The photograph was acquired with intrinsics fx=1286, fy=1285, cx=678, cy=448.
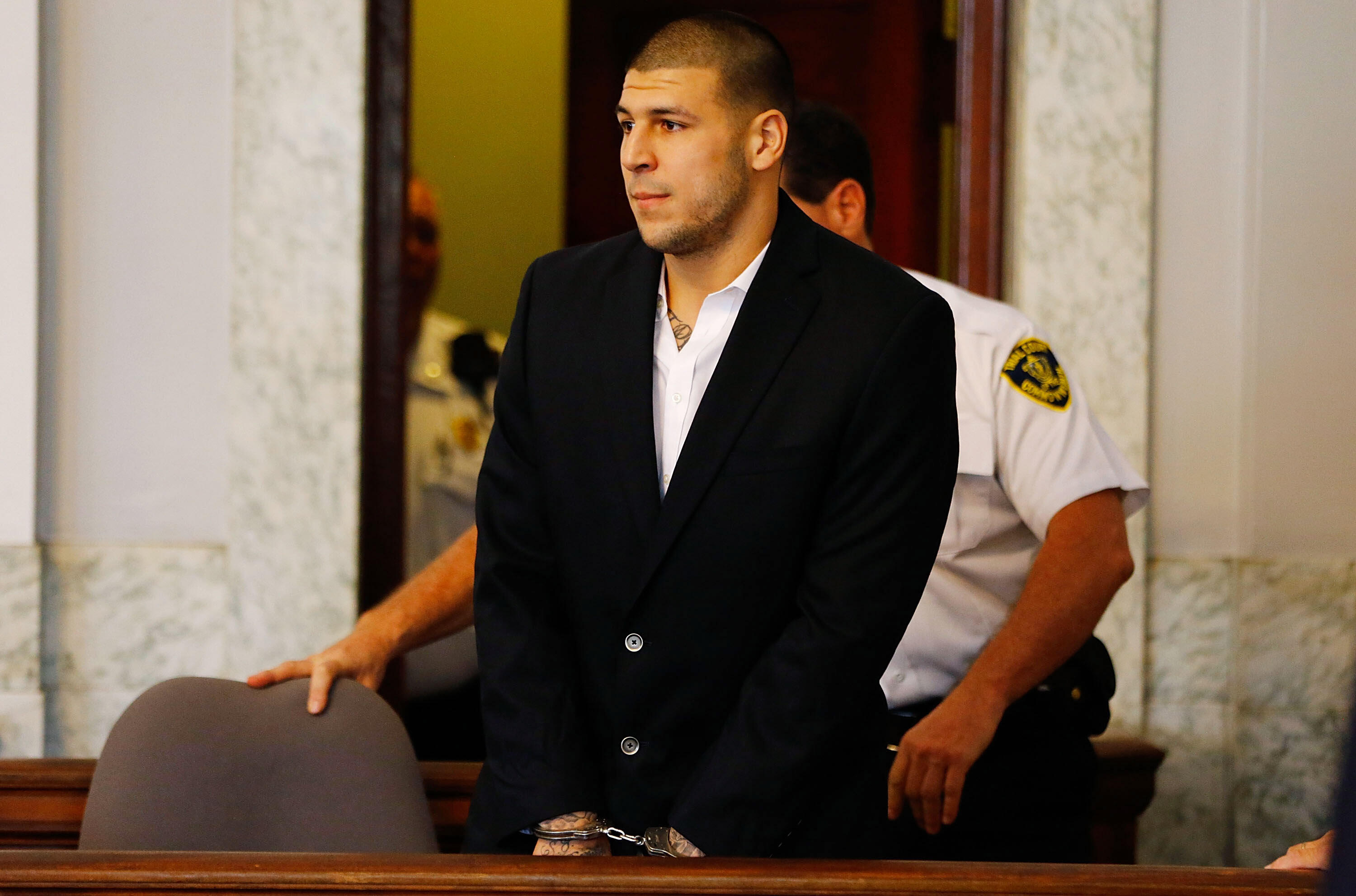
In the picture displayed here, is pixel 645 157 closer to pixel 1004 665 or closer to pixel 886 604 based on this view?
pixel 886 604

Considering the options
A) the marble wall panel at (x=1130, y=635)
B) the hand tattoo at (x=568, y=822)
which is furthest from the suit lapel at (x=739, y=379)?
the marble wall panel at (x=1130, y=635)

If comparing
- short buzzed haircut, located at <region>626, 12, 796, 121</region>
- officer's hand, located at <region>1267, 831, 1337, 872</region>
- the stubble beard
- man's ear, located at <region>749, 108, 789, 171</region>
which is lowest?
officer's hand, located at <region>1267, 831, 1337, 872</region>

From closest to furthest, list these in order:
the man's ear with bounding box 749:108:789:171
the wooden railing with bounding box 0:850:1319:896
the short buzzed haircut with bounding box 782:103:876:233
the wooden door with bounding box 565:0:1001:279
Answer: the wooden railing with bounding box 0:850:1319:896 → the man's ear with bounding box 749:108:789:171 → the short buzzed haircut with bounding box 782:103:876:233 → the wooden door with bounding box 565:0:1001:279

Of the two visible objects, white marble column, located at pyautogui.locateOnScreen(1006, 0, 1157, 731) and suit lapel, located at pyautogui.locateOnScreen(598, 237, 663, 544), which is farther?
white marble column, located at pyautogui.locateOnScreen(1006, 0, 1157, 731)

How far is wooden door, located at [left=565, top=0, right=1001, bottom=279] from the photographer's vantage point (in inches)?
134

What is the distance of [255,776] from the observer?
1721mm

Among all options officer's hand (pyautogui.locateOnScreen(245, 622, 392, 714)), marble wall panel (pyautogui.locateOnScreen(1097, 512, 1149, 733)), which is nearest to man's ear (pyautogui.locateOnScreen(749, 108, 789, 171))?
officer's hand (pyautogui.locateOnScreen(245, 622, 392, 714))

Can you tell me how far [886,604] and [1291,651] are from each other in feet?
6.09

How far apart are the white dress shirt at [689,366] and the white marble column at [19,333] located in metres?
1.83

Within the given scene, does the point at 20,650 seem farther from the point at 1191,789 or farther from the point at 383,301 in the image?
the point at 1191,789

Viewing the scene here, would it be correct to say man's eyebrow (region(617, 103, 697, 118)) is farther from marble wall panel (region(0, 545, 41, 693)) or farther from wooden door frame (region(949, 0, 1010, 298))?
marble wall panel (region(0, 545, 41, 693))

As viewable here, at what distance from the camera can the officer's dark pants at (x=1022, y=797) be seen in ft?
6.52

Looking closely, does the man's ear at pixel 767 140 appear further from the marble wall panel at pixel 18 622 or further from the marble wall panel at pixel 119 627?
the marble wall panel at pixel 18 622

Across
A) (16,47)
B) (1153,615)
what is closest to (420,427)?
(16,47)
